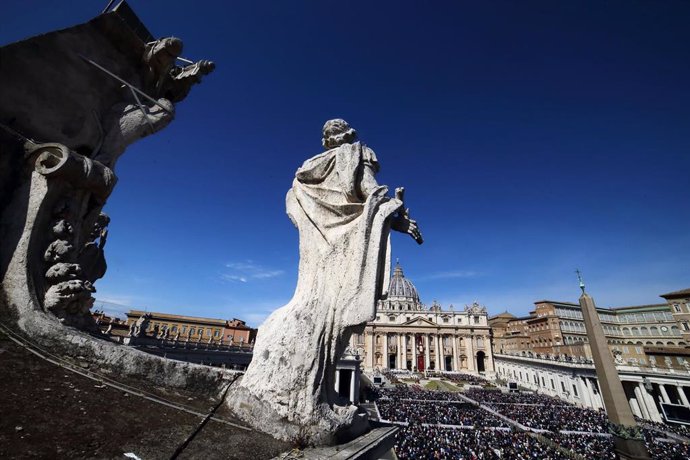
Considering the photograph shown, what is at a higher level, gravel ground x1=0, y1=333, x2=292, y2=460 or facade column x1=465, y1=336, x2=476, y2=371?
facade column x1=465, y1=336, x2=476, y2=371

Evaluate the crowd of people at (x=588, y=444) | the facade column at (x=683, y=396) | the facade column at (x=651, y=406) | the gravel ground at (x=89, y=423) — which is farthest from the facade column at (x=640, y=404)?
the gravel ground at (x=89, y=423)

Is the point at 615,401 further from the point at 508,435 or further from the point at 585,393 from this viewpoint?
the point at 585,393

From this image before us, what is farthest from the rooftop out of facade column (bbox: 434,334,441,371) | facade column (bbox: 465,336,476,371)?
facade column (bbox: 434,334,441,371)

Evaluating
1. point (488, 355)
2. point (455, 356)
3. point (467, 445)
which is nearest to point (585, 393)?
point (467, 445)

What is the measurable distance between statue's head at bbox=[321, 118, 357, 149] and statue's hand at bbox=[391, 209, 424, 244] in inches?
52.5

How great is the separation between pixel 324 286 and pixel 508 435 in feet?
72.4

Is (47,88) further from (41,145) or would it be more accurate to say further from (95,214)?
(95,214)

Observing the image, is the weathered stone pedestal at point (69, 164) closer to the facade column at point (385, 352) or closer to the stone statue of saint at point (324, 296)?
the stone statue of saint at point (324, 296)

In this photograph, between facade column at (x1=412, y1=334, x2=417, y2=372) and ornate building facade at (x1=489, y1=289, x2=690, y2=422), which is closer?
ornate building facade at (x1=489, y1=289, x2=690, y2=422)

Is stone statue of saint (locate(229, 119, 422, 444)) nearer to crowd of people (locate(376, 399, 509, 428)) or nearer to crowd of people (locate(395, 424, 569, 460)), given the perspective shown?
crowd of people (locate(395, 424, 569, 460))

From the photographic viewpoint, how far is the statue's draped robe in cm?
284

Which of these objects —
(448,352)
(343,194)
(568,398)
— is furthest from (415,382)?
(343,194)

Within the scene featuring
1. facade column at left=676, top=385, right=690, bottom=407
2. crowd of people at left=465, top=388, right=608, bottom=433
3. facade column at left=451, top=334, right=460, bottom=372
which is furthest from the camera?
facade column at left=451, top=334, right=460, bottom=372

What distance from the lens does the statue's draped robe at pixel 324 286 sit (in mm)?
2840
